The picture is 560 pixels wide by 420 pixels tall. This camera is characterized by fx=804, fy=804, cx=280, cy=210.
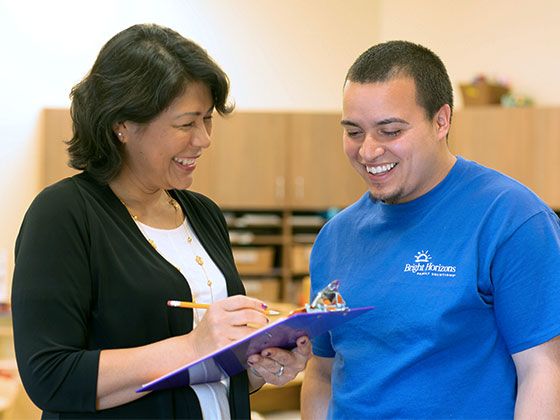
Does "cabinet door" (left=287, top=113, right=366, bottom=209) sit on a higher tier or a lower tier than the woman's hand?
lower

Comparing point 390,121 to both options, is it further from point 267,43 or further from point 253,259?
point 267,43

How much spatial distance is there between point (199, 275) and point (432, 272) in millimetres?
467

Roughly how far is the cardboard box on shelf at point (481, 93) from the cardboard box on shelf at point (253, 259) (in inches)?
76.7

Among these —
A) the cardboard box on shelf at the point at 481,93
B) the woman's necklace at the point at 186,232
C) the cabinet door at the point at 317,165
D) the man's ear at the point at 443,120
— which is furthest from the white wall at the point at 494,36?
the woman's necklace at the point at 186,232

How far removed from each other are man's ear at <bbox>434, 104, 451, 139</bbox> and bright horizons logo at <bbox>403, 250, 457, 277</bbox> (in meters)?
0.26

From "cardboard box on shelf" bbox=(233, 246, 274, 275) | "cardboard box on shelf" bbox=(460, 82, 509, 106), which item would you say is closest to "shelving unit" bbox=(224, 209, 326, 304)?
"cardboard box on shelf" bbox=(233, 246, 274, 275)

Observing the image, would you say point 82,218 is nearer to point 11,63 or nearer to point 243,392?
point 243,392

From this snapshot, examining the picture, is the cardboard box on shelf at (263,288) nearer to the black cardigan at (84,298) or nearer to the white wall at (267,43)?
the white wall at (267,43)

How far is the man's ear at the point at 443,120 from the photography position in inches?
66.6

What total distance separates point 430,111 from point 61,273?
807mm

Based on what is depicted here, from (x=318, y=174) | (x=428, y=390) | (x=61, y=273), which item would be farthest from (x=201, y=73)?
(x=318, y=174)

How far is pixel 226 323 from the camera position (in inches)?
54.6

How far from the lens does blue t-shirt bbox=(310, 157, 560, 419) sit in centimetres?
148

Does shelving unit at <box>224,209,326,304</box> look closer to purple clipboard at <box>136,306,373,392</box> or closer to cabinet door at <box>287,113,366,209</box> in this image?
cabinet door at <box>287,113,366,209</box>
